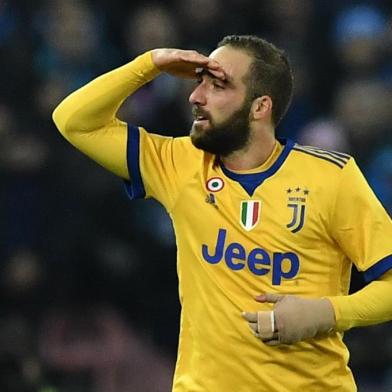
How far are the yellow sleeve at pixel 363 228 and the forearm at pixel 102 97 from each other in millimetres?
719

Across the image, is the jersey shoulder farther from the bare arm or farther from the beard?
the bare arm

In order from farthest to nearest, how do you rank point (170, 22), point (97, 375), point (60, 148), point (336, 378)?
point (170, 22)
point (60, 148)
point (97, 375)
point (336, 378)

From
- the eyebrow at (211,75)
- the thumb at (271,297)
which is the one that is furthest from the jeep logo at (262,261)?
the eyebrow at (211,75)

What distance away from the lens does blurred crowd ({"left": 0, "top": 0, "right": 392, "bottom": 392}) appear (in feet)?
17.5

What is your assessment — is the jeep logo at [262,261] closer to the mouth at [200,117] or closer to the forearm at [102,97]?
the mouth at [200,117]

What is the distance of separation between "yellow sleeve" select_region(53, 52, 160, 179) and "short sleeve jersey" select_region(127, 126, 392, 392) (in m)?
0.25

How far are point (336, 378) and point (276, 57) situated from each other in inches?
40.3

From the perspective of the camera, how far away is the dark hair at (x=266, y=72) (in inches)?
137

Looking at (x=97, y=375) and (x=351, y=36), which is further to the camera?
(x=351, y=36)

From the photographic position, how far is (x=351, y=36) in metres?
6.14

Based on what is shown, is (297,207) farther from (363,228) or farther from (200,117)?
(200,117)

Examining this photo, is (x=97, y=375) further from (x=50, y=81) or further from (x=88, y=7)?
(x=88, y=7)

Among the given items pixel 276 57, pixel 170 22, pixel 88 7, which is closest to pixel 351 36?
pixel 170 22

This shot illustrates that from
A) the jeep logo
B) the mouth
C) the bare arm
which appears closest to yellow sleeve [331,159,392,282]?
the jeep logo
